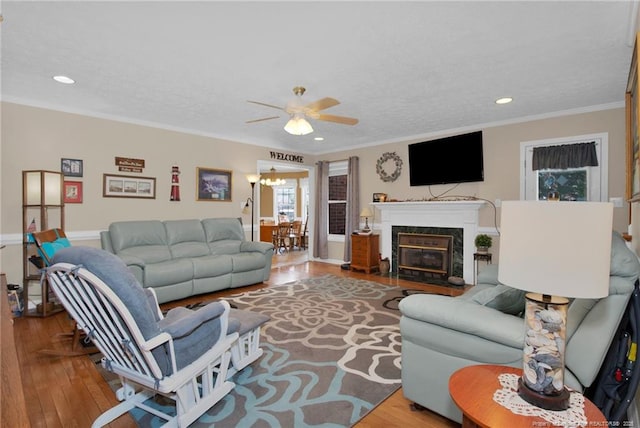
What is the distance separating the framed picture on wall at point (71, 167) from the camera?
417 centimetres

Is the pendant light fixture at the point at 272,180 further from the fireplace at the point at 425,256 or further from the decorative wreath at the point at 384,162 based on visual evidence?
A: the fireplace at the point at 425,256

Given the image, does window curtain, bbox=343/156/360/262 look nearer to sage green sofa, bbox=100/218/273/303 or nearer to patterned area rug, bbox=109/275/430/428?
sage green sofa, bbox=100/218/273/303

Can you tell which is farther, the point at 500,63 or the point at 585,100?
the point at 585,100

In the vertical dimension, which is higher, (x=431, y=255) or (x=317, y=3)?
(x=317, y=3)

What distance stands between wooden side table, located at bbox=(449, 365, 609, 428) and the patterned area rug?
0.81m

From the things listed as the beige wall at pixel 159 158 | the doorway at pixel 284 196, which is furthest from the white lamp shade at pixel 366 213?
the doorway at pixel 284 196

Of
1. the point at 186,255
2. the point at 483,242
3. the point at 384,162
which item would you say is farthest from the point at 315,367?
the point at 384,162

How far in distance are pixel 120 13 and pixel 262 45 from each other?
0.96 m

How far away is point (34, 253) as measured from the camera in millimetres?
3873

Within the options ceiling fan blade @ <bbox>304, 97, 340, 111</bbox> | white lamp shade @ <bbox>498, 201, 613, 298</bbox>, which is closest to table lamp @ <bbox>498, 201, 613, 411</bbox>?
white lamp shade @ <bbox>498, 201, 613, 298</bbox>

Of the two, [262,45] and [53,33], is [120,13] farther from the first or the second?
[262,45]

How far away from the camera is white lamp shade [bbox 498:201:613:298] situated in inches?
42.9

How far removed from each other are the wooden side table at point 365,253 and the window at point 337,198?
0.97 m

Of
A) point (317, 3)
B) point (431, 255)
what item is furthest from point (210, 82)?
point (431, 255)
